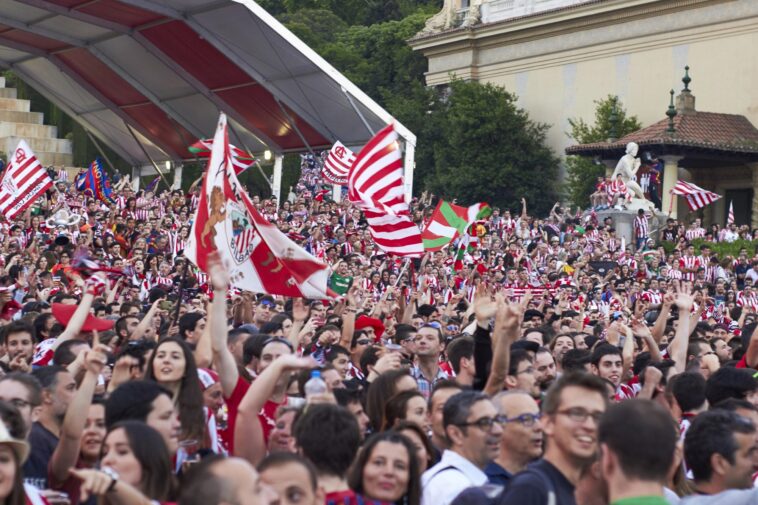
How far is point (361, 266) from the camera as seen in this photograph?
66.7ft

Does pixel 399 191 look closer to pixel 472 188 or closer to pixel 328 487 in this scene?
A: pixel 328 487

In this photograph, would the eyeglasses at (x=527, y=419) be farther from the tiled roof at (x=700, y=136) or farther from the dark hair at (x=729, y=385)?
the tiled roof at (x=700, y=136)

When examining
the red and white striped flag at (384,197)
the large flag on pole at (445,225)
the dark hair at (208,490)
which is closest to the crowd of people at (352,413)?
the dark hair at (208,490)

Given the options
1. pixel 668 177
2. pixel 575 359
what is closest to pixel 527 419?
pixel 575 359

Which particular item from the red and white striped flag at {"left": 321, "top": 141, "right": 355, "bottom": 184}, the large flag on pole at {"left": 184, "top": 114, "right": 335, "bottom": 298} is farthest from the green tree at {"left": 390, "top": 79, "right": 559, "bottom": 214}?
the large flag on pole at {"left": 184, "top": 114, "right": 335, "bottom": 298}

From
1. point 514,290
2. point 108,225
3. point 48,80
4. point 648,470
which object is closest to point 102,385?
point 648,470

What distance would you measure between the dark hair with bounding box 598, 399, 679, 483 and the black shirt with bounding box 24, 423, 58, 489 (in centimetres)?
255

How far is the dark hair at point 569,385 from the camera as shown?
466 cm

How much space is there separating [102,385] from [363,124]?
21.0 m

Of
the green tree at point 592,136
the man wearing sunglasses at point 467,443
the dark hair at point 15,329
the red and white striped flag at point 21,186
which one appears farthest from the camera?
the green tree at point 592,136

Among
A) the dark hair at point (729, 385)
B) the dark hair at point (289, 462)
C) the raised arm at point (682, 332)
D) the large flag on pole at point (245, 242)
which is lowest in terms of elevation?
the dark hair at point (289, 462)

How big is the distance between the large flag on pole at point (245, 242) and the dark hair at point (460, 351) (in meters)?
1.89

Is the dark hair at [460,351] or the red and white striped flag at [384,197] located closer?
the dark hair at [460,351]

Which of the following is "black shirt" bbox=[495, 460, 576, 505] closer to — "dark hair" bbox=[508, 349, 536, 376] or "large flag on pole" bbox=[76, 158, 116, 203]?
"dark hair" bbox=[508, 349, 536, 376]
